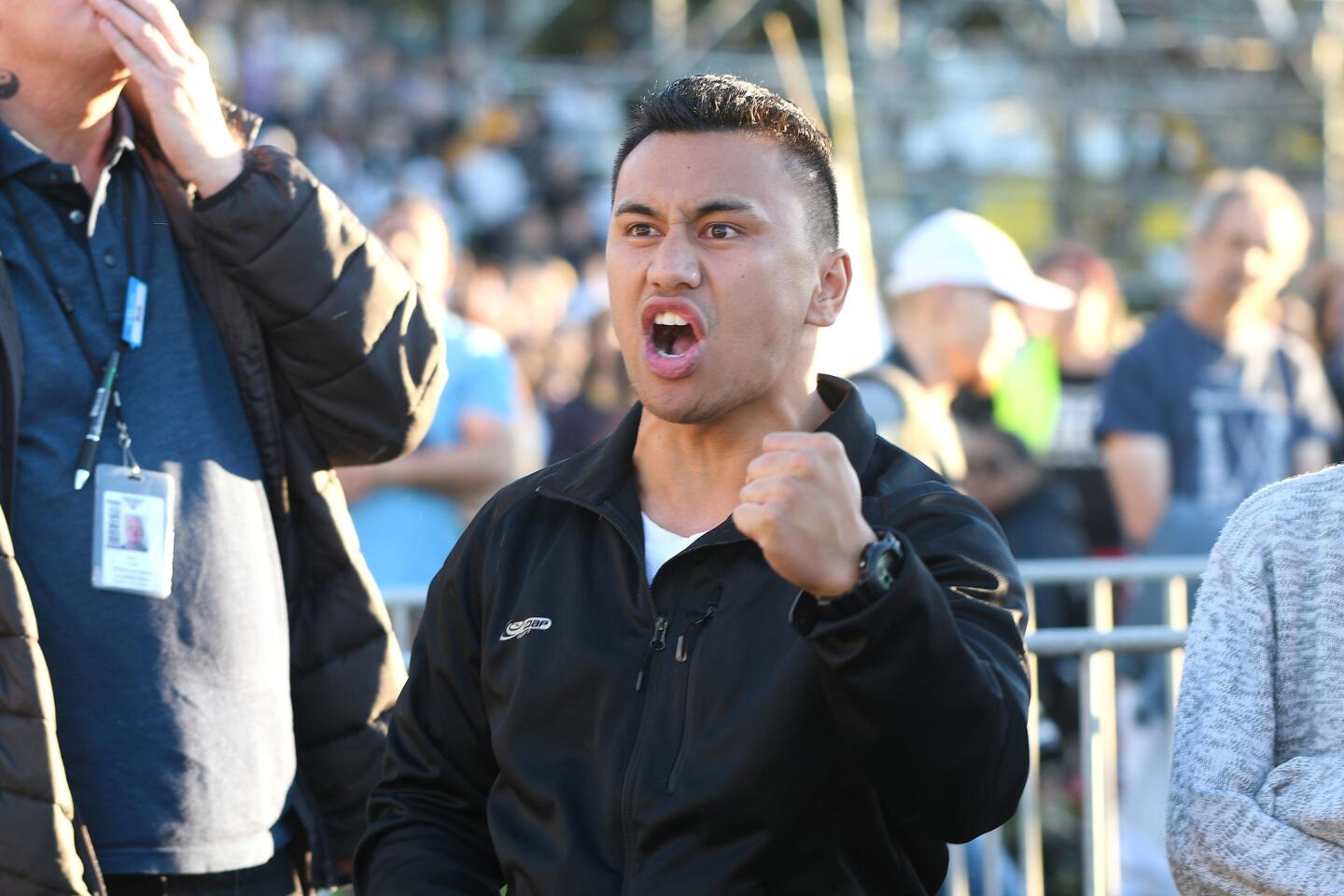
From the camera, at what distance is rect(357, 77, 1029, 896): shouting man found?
7.47 feet

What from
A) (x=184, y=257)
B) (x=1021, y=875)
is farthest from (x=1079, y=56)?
(x=184, y=257)

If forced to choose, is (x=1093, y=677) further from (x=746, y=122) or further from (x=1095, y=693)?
(x=746, y=122)

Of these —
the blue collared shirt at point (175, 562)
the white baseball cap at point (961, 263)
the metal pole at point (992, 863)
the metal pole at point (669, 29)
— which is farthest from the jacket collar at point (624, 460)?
the metal pole at point (669, 29)

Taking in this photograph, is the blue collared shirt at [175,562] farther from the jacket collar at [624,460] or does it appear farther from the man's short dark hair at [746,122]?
the man's short dark hair at [746,122]

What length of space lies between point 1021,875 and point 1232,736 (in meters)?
2.85

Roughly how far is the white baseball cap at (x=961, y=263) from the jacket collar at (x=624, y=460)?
2782 millimetres

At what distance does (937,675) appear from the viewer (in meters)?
2.28

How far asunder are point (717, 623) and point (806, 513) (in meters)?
0.39

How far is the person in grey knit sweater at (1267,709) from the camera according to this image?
2.75 m

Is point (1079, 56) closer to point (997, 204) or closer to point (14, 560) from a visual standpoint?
point (997, 204)

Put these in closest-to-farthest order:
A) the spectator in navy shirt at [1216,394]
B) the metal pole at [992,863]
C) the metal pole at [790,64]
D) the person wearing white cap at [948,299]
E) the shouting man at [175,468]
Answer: the shouting man at [175,468]
the metal pole at [992,863]
the person wearing white cap at [948,299]
the spectator in navy shirt at [1216,394]
the metal pole at [790,64]

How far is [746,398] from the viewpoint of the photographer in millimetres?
2719

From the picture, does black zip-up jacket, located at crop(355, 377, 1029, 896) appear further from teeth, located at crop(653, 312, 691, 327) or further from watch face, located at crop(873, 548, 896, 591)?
teeth, located at crop(653, 312, 691, 327)

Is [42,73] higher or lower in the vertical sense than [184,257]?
higher
